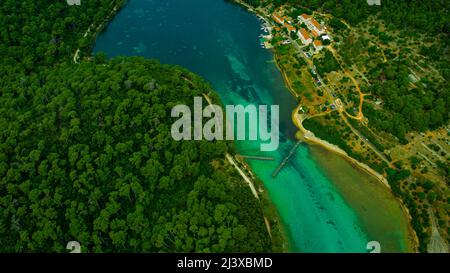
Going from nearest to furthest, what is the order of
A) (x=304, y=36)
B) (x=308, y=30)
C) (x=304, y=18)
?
(x=304, y=36)
(x=308, y=30)
(x=304, y=18)

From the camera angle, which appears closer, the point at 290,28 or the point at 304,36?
the point at 304,36

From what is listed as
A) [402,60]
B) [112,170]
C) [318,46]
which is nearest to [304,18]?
[318,46]

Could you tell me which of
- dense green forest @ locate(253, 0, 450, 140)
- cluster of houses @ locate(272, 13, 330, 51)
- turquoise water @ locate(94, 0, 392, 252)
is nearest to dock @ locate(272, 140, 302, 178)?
turquoise water @ locate(94, 0, 392, 252)

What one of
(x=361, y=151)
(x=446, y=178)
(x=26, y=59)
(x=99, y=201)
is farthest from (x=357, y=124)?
(x=26, y=59)

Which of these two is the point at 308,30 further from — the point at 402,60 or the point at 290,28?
the point at 402,60

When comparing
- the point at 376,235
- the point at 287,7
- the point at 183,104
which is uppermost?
the point at 287,7

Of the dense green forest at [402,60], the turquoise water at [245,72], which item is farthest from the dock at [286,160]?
the dense green forest at [402,60]

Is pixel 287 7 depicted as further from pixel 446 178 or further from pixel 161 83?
pixel 446 178
